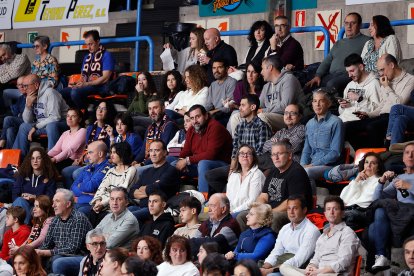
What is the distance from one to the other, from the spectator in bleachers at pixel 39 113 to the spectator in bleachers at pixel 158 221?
3.40 m

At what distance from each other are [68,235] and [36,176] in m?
1.81

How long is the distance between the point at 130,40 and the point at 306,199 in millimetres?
5573

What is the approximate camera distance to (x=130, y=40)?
15.5m

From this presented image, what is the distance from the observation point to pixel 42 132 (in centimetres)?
1455

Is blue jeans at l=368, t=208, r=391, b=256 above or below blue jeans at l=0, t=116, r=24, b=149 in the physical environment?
below

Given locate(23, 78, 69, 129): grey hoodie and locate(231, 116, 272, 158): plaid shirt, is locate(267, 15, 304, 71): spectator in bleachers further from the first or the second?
locate(23, 78, 69, 129): grey hoodie

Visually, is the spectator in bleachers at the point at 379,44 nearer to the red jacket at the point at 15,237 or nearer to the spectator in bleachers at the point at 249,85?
the spectator in bleachers at the point at 249,85

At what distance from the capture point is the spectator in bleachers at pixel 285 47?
1301 cm

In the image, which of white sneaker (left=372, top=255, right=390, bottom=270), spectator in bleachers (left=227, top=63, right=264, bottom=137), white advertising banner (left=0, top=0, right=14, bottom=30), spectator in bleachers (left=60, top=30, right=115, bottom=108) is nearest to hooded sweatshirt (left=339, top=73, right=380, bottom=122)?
spectator in bleachers (left=227, top=63, right=264, bottom=137)

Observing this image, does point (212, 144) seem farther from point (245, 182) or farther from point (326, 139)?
point (326, 139)

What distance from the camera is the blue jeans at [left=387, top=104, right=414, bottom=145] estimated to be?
Result: 11.1m

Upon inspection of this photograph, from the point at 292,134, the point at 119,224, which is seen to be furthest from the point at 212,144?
the point at 119,224

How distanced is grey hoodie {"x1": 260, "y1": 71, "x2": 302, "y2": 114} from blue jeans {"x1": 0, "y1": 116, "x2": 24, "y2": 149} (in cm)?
378

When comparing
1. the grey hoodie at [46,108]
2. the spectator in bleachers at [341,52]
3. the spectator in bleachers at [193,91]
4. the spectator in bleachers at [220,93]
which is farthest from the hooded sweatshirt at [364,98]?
the grey hoodie at [46,108]
